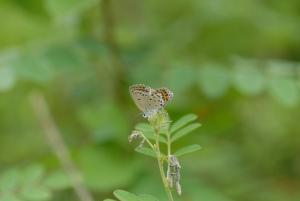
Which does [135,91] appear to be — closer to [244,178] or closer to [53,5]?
[53,5]

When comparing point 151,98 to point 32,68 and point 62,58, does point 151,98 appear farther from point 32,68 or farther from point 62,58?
point 62,58

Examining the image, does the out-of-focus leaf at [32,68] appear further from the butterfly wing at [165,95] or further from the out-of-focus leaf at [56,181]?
the butterfly wing at [165,95]

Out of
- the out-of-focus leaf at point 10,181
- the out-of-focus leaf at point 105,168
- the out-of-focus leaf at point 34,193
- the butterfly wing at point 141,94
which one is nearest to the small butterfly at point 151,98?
the butterfly wing at point 141,94

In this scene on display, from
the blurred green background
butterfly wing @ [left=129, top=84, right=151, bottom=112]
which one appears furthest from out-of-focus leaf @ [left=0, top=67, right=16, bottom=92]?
butterfly wing @ [left=129, top=84, right=151, bottom=112]

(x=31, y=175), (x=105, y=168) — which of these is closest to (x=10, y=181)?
(x=31, y=175)

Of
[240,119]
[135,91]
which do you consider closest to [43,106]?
[240,119]

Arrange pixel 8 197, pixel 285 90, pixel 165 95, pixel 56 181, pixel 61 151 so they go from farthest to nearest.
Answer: pixel 61 151, pixel 285 90, pixel 56 181, pixel 8 197, pixel 165 95
